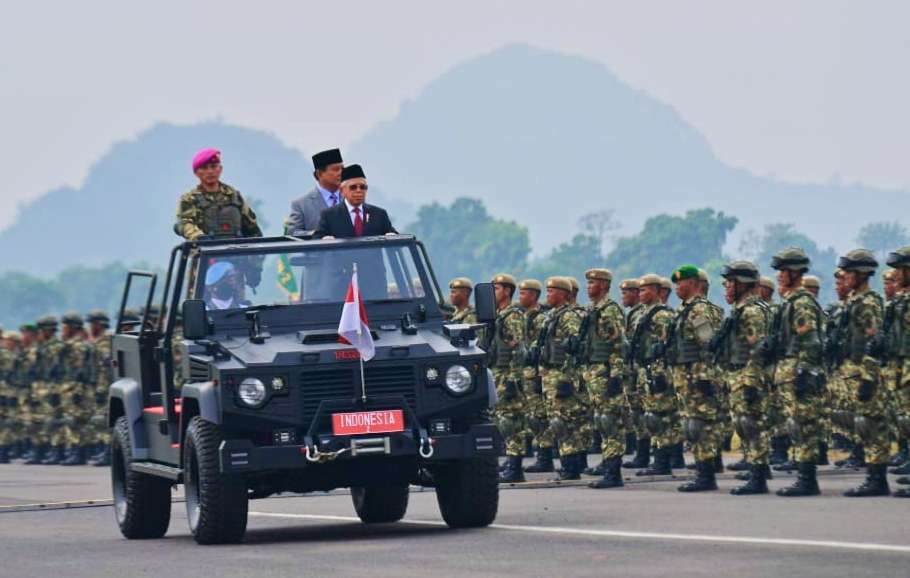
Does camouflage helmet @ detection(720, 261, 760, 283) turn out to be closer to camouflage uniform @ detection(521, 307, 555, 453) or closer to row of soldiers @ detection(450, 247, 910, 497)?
row of soldiers @ detection(450, 247, 910, 497)

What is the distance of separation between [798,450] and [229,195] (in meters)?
5.40

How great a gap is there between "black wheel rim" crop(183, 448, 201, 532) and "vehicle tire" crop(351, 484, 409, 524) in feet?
7.69

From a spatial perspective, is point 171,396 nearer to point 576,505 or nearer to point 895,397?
point 576,505

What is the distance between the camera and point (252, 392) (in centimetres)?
1529

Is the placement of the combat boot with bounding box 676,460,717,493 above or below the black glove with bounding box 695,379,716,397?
below

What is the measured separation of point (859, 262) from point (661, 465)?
5268 millimetres

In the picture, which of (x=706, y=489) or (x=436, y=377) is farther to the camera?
(x=706, y=489)

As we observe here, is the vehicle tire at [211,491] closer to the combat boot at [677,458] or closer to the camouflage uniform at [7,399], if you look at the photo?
the combat boot at [677,458]

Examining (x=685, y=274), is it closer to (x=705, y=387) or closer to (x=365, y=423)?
(x=705, y=387)

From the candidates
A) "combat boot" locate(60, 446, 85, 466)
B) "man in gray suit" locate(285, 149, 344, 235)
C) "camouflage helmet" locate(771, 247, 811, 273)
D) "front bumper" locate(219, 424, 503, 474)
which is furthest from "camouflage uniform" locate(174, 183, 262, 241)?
"combat boot" locate(60, 446, 85, 466)

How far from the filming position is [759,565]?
42.1 ft

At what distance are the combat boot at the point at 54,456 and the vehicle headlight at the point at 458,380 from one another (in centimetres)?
Answer: 2231

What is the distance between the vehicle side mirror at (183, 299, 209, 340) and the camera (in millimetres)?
15688

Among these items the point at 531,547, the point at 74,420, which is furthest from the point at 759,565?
the point at 74,420
